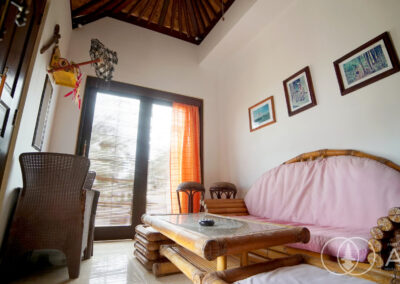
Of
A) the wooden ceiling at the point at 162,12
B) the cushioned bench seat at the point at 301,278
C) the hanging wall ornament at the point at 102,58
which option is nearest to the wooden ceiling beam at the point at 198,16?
the wooden ceiling at the point at 162,12

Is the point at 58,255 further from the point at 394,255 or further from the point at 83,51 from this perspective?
the point at 83,51

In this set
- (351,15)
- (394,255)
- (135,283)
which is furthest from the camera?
(351,15)

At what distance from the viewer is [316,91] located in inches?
92.0

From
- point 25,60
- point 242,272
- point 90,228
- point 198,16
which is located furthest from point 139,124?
point 242,272

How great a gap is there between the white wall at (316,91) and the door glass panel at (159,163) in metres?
1.10

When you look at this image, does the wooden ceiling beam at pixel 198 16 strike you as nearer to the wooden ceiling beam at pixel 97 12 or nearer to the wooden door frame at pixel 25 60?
the wooden ceiling beam at pixel 97 12

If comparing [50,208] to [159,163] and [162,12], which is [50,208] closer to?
[159,163]

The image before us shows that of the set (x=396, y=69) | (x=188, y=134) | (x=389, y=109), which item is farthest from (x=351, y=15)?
(x=188, y=134)

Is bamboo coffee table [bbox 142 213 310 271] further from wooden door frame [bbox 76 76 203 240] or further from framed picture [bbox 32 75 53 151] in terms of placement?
wooden door frame [bbox 76 76 203 240]

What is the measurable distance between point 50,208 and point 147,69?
2.91 metres

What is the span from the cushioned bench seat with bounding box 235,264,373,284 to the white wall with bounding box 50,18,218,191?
2.82m

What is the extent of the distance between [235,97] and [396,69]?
2.34m

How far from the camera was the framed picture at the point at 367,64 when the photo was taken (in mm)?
1735

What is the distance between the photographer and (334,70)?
7.09ft
